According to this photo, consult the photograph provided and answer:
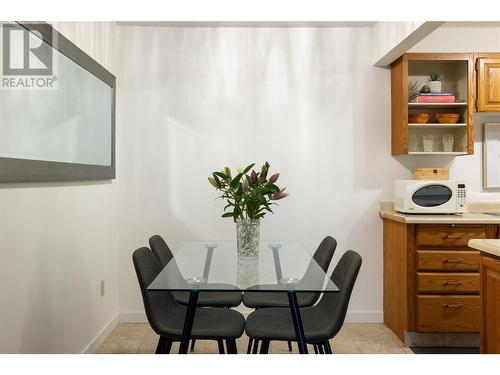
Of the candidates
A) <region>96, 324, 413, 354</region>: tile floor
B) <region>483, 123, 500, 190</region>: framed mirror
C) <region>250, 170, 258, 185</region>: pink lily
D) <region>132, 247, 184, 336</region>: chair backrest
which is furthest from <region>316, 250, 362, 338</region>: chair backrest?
<region>483, 123, 500, 190</region>: framed mirror

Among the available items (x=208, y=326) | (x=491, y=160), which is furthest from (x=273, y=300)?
(x=491, y=160)

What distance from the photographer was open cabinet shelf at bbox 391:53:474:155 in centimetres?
344

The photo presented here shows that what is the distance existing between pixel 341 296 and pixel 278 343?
138 centimetres

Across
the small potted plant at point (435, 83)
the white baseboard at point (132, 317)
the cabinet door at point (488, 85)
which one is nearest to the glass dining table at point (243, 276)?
the white baseboard at point (132, 317)

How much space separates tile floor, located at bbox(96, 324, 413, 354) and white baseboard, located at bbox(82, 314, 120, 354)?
30 millimetres

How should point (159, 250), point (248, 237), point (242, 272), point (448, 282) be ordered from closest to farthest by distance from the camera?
1. point (242, 272)
2. point (248, 237)
3. point (159, 250)
4. point (448, 282)

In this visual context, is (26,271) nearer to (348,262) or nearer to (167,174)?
(348,262)

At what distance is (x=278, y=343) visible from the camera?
3.24 metres

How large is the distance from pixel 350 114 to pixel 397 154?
50 centimetres

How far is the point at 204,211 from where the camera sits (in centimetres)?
378

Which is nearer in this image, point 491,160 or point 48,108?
point 48,108

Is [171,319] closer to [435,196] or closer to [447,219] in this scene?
[447,219]

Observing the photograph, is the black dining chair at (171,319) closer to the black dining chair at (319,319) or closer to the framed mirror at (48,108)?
the black dining chair at (319,319)

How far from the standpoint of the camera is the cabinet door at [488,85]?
135 inches
